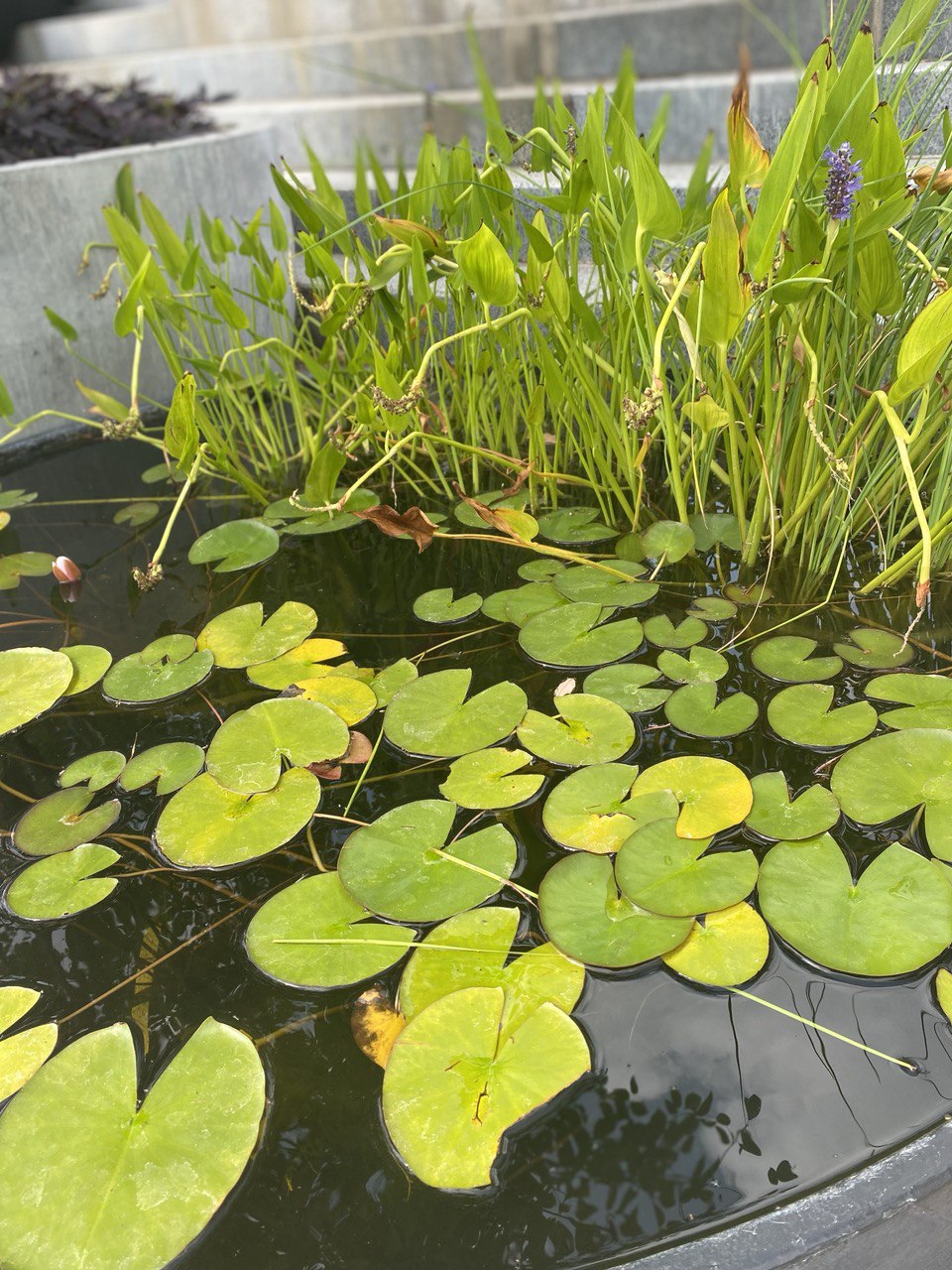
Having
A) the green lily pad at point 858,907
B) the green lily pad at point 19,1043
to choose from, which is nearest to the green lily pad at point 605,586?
the green lily pad at point 858,907

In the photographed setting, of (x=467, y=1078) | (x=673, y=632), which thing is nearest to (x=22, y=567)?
(x=673, y=632)

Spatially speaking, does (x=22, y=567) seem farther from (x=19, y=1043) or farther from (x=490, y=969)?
(x=490, y=969)

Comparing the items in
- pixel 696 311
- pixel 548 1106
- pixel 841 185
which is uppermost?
pixel 841 185

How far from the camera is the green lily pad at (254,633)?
3.34 feet

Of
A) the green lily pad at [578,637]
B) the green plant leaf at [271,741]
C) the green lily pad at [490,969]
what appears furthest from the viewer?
the green lily pad at [578,637]

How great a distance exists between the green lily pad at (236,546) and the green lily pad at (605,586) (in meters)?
0.41

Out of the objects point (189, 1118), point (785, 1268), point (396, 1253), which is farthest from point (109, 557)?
point (785, 1268)

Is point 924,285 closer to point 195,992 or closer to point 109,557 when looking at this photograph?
point 195,992

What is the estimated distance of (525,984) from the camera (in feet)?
2.07

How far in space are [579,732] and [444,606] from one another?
0.30 m

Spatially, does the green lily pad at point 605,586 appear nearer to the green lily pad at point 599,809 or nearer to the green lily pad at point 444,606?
the green lily pad at point 444,606

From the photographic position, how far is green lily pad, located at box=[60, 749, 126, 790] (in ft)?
2.81

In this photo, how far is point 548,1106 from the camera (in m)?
0.57

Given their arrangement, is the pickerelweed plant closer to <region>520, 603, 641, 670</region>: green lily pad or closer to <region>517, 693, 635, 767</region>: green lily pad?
<region>520, 603, 641, 670</region>: green lily pad
